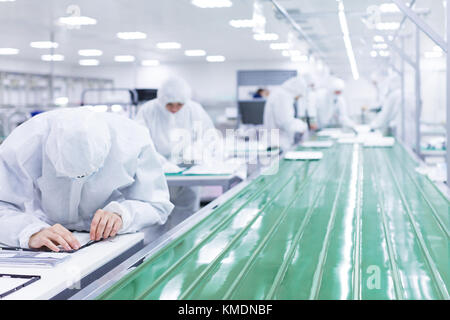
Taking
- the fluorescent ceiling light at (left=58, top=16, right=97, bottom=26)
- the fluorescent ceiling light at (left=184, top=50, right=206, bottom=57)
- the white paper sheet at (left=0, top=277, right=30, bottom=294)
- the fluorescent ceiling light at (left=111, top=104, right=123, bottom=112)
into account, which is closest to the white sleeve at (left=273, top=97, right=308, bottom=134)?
the fluorescent ceiling light at (left=111, top=104, right=123, bottom=112)

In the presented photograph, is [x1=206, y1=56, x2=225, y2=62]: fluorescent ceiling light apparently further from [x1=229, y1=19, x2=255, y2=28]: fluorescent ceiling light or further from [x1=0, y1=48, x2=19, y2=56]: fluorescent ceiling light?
[x1=229, y1=19, x2=255, y2=28]: fluorescent ceiling light

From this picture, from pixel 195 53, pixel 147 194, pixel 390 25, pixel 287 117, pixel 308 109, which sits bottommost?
pixel 147 194

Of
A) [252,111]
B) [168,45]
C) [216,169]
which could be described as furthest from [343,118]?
[216,169]

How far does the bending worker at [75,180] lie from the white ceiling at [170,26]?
2706mm

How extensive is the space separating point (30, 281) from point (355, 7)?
4.50 m

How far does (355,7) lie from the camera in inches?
191

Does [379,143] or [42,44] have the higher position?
[42,44]

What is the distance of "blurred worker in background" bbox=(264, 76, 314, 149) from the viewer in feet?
18.7

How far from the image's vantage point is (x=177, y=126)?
4.03 metres

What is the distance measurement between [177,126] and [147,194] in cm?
221

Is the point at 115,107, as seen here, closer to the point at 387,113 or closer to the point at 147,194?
the point at 387,113

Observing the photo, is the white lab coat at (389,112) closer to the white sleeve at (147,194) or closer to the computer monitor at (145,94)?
the computer monitor at (145,94)

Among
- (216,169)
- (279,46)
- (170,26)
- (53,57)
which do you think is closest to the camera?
(216,169)

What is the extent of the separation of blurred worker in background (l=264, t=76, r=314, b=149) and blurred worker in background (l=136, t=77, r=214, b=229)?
1.69 m
